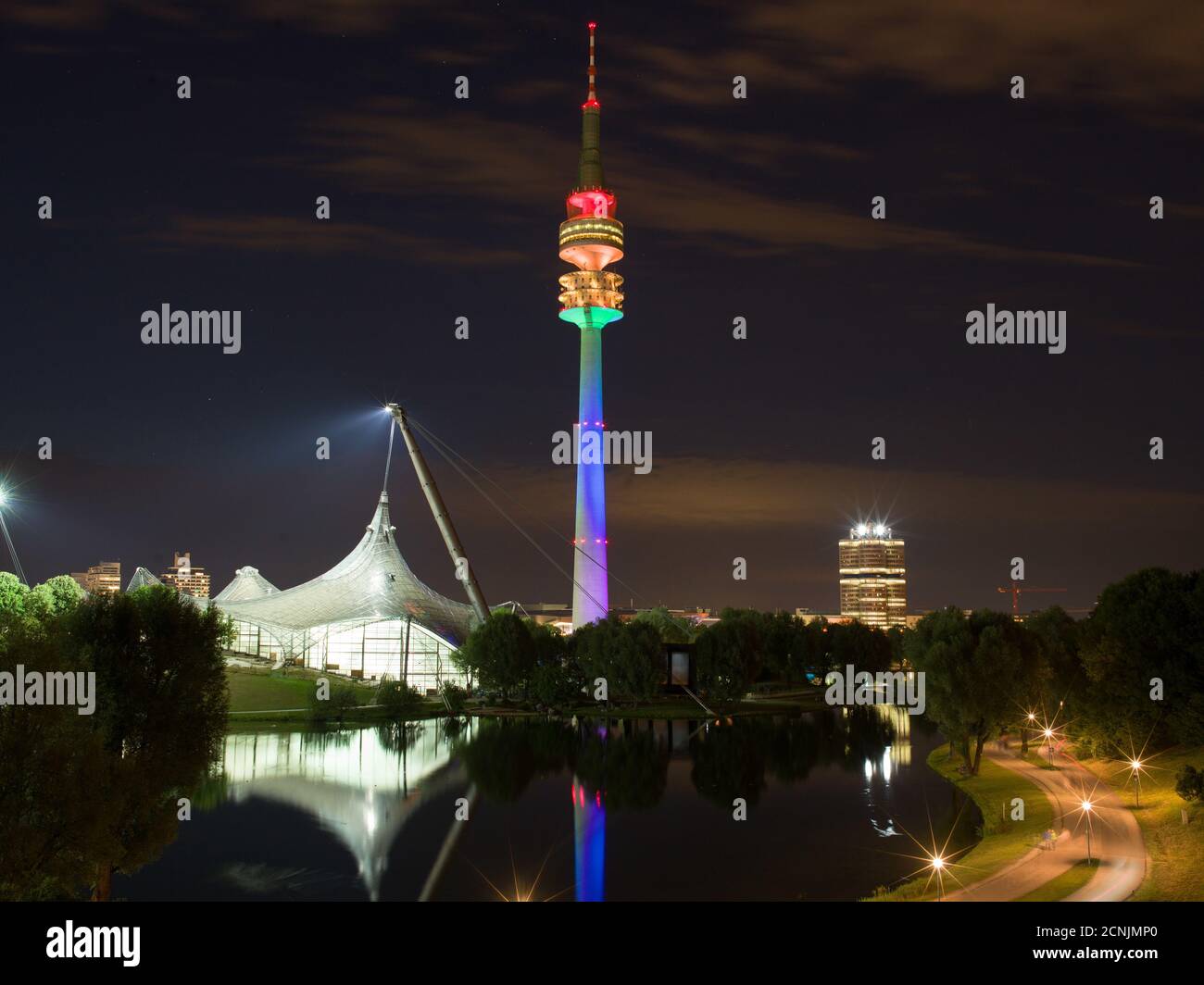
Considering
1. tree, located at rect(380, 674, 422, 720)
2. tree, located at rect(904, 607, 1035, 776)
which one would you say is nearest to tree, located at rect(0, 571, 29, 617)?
tree, located at rect(380, 674, 422, 720)

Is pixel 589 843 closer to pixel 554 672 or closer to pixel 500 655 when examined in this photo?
pixel 554 672

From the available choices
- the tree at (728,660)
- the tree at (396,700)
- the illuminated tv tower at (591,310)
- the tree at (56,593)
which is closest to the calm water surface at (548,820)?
the tree at (396,700)

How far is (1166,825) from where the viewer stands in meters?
30.4

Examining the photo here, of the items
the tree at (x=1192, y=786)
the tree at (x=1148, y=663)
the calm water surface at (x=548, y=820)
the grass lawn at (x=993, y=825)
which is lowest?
the calm water surface at (x=548, y=820)

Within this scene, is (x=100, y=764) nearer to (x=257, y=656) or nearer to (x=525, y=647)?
(x=525, y=647)

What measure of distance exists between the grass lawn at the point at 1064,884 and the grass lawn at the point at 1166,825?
1.27m

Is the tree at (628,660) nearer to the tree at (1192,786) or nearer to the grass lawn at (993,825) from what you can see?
the grass lawn at (993,825)

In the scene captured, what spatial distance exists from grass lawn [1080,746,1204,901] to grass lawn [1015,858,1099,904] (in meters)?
1.27

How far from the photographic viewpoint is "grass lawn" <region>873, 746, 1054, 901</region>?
26.9 metres

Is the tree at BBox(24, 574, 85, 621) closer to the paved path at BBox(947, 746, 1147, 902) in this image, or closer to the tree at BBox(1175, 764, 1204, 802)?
the paved path at BBox(947, 746, 1147, 902)

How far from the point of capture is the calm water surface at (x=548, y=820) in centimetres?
2994

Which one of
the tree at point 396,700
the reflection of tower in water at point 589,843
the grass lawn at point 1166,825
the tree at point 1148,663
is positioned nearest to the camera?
the grass lawn at point 1166,825

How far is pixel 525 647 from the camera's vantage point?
7556cm
